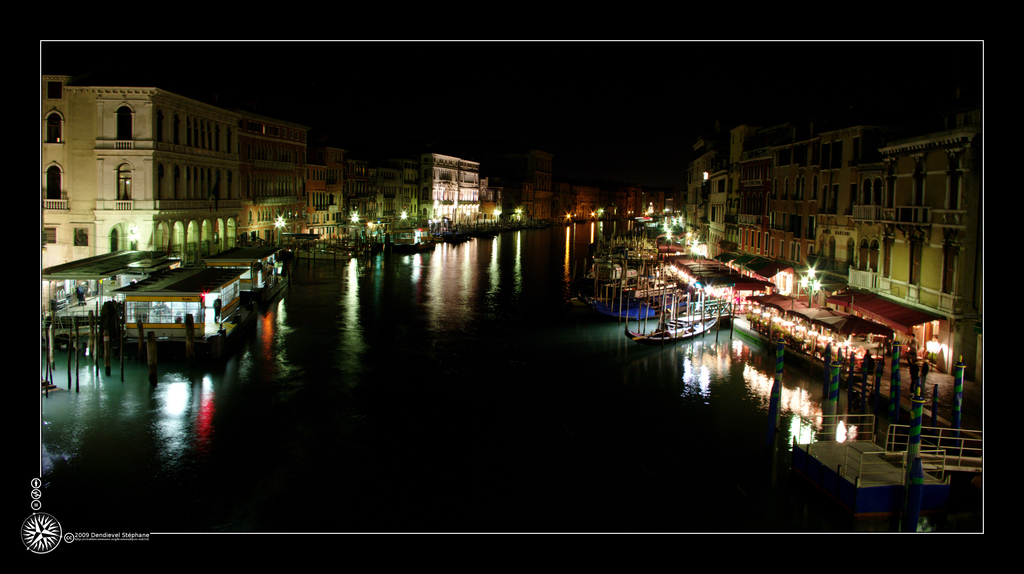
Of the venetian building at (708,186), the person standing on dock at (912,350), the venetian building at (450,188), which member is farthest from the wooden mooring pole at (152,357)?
the venetian building at (450,188)

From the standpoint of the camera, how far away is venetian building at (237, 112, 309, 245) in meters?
38.9

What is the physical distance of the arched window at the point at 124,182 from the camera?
85.3 feet

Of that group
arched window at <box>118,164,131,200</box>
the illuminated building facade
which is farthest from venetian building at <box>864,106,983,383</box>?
the illuminated building facade

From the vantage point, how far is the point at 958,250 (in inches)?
584

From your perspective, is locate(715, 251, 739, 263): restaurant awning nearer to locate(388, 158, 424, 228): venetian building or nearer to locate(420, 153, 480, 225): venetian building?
locate(388, 158, 424, 228): venetian building

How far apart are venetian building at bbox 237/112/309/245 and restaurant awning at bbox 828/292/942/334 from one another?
28443 mm

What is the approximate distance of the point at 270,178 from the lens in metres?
42.5

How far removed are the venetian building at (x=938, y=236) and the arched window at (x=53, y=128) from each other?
82.0 feet

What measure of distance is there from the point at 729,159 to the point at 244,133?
2462cm

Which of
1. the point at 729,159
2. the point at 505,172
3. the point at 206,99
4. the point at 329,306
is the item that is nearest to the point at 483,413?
the point at 329,306

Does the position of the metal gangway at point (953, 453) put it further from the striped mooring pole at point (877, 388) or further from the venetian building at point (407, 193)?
the venetian building at point (407, 193)

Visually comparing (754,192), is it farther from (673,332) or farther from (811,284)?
(673,332)

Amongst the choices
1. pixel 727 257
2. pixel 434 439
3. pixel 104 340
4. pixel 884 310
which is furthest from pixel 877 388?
pixel 727 257
